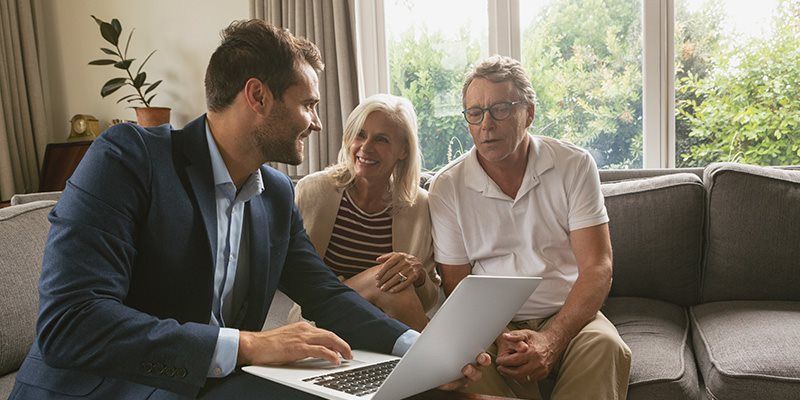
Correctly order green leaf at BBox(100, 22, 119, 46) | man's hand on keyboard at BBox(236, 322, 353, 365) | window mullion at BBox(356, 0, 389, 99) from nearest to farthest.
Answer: man's hand on keyboard at BBox(236, 322, 353, 365), window mullion at BBox(356, 0, 389, 99), green leaf at BBox(100, 22, 119, 46)

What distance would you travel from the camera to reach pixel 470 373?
1312 mm

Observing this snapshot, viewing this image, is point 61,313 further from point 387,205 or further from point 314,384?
point 387,205

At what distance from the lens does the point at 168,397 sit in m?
1.16

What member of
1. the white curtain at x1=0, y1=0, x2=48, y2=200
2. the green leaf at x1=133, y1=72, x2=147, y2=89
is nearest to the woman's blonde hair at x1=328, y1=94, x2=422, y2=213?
the green leaf at x1=133, y1=72, x2=147, y2=89

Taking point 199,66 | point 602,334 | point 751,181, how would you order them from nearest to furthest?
point 602,334, point 751,181, point 199,66

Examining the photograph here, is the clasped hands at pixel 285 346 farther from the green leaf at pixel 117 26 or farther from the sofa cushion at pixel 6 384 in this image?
the green leaf at pixel 117 26

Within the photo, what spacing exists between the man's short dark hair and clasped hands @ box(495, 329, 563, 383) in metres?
0.76

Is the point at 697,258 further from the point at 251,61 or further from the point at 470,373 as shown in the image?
the point at 251,61

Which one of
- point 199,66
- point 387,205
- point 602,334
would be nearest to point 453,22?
point 199,66

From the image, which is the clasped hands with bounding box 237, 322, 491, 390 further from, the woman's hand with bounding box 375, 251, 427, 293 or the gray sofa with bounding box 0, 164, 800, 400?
the gray sofa with bounding box 0, 164, 800, 400

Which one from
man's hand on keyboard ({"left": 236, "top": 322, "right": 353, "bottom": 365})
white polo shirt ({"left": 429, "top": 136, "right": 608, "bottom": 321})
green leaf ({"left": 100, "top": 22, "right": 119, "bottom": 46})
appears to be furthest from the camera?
green leaf ({"left": 100, "top": 22, "right": 119, "bottom": 46})

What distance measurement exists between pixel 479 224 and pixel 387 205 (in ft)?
0.93

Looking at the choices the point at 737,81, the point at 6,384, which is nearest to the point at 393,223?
the point at 6,384

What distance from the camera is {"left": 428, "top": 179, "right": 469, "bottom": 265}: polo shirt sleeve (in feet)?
6.67
